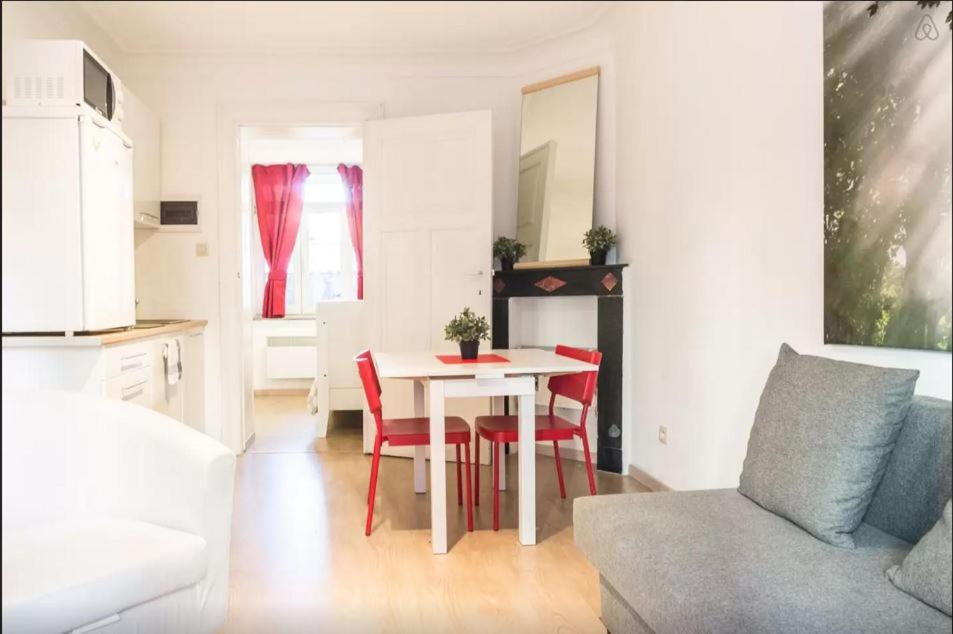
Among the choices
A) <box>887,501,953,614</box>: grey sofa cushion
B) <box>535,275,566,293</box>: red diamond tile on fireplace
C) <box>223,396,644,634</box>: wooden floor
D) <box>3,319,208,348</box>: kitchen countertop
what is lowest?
<box>223,396,644,634</box>: wooden floor

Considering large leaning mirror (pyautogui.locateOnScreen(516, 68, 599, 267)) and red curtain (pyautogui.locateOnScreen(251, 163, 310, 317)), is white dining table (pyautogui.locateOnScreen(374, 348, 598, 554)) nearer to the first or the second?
large leaning mirror (pyautogui.locateOnScreen(516, 68, 599, 267))

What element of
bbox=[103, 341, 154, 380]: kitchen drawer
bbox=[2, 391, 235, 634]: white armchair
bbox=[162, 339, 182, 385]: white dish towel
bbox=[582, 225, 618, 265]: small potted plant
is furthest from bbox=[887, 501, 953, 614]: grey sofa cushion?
bbox=[162, 339, 182, 385]: white dish towel

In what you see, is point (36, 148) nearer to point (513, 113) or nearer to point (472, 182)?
point (472, 182)

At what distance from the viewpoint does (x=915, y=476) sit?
121 centimetres

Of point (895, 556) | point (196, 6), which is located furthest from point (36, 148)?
point (895, 556)

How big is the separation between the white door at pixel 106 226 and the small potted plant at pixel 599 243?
6.91 feet

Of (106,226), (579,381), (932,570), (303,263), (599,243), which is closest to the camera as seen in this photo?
(932,570)

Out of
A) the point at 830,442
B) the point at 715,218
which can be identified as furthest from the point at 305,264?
the point at 830,442

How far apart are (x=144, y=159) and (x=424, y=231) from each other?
4.93ft

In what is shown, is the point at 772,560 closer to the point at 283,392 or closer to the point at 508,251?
the point at 508,251

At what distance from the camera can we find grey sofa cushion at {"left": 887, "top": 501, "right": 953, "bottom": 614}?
0.96 meters

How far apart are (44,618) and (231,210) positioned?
297 centimetres

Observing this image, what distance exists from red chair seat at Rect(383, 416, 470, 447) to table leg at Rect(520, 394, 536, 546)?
0.24 metres

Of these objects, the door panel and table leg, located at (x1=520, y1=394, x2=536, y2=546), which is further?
the door panel
